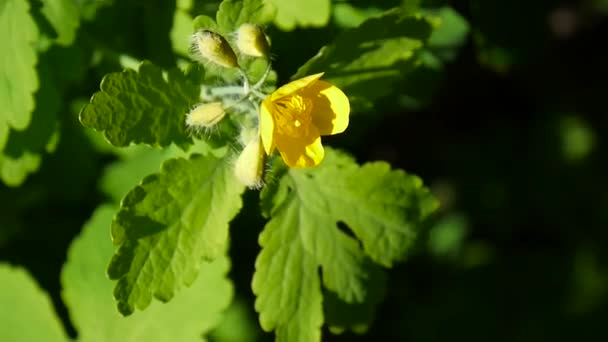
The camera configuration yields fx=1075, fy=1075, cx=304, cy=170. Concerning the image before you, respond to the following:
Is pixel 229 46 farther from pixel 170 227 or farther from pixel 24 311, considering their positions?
pixel 24 311

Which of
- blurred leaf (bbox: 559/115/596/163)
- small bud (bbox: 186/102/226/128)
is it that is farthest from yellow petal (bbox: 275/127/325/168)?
blurred leaf (bbox: 559/115/596/163)

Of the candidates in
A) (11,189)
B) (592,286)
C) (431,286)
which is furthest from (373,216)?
(592,286)

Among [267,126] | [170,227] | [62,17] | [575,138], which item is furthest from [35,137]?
[575,138]

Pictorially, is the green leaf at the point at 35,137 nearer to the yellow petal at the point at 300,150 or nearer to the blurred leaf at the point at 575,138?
the yellow petal at the point at 300,150

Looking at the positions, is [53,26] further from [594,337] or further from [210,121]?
[594,337]

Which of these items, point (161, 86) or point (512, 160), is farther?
point (512, 160)
